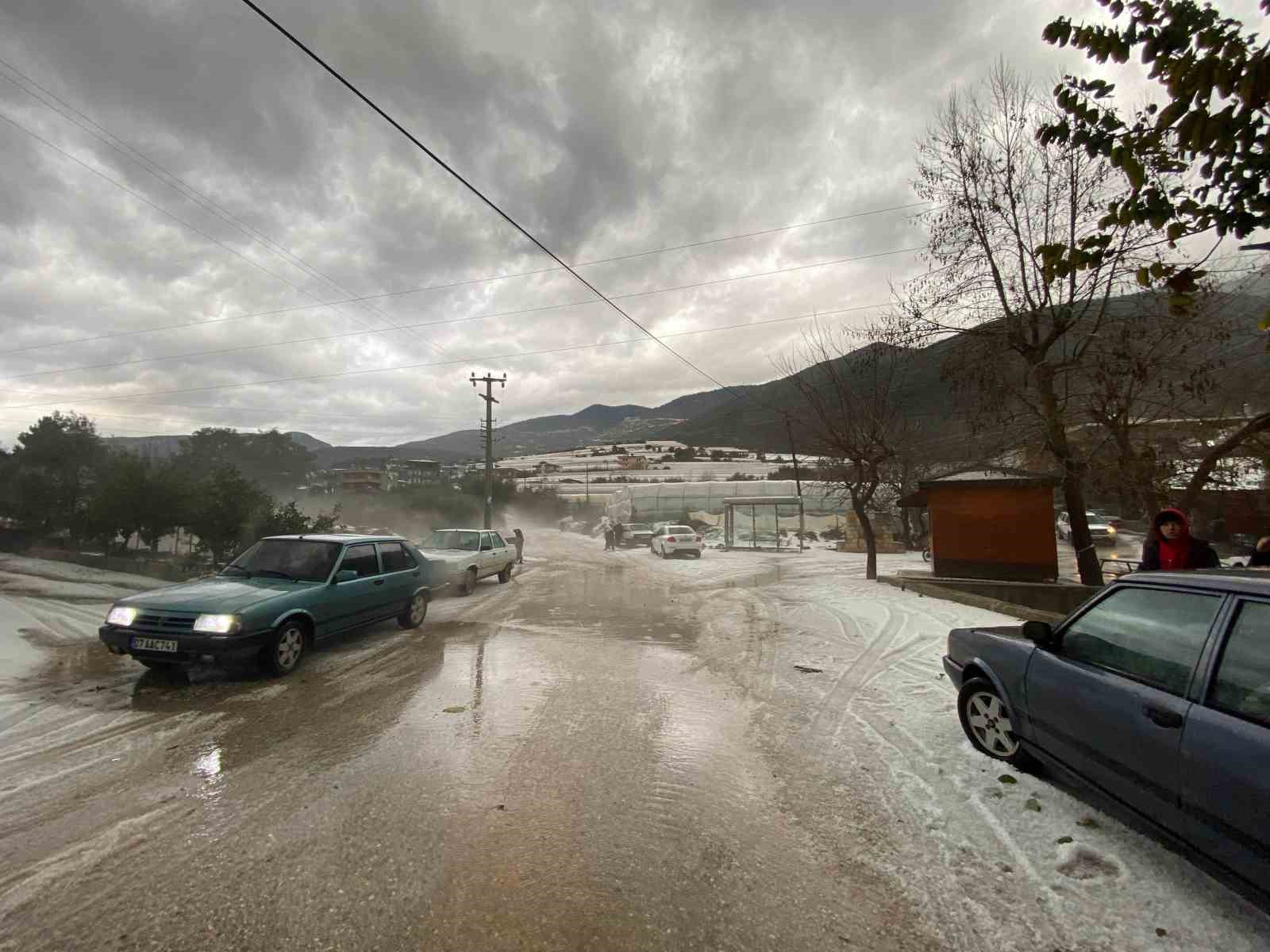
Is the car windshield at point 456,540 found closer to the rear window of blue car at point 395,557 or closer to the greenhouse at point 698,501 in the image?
the rear window of blue car at point 395,557

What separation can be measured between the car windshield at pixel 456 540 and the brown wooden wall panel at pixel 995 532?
12144 millimetres

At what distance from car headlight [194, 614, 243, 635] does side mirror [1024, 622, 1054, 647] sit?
6.49 m

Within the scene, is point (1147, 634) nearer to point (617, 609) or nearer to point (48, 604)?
point (617, 609)

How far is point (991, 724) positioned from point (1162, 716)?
1.67 m

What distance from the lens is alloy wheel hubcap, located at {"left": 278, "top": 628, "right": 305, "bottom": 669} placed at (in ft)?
20.4

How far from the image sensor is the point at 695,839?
308cm

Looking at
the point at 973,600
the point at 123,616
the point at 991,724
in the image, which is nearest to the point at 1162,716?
the point at 991,724

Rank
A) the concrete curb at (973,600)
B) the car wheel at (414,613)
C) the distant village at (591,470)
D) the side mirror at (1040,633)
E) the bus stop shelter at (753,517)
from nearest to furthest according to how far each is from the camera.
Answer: the side mirror at (1040,633) < the car wheel at (414,613) < the concrete curb at (973,600) < the bus stop shelter at (753,517) < the distant village at (591,470)

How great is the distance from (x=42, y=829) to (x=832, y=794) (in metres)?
4.32

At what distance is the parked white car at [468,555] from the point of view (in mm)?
13172

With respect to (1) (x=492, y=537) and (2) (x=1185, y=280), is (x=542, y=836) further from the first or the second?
(1) (x=492, y=537)

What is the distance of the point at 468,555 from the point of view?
13781 millimetres

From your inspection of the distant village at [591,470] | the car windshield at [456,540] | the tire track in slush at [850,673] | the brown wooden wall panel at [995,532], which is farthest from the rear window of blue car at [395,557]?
the distant village at [591,470]

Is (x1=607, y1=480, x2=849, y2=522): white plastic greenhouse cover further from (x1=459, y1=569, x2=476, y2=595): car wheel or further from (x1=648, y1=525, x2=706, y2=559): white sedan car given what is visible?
(x1=459, y1=569, x2=476, y2=595): car wheel
